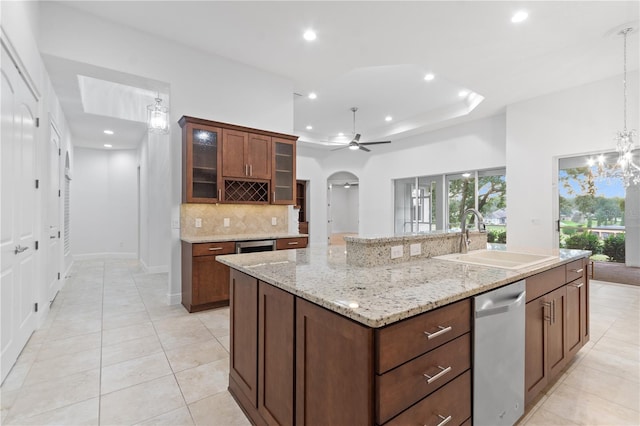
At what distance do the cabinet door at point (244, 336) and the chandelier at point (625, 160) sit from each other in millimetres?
4980

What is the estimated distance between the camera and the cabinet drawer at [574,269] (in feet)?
7.06

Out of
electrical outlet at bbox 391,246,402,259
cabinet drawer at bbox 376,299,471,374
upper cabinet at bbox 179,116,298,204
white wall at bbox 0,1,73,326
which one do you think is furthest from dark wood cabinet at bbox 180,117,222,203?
cabinet drawer at bbox 376,299,471,374

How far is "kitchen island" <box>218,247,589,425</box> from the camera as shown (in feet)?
3.29

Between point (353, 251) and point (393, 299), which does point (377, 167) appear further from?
point (393, 299)

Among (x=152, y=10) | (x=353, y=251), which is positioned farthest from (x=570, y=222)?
(x=152, y=10)

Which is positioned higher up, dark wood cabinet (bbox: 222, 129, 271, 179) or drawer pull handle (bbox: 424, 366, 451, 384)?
dark wood cabinet (bbox: 222, 129, 271, 179)

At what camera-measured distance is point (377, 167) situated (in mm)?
8875

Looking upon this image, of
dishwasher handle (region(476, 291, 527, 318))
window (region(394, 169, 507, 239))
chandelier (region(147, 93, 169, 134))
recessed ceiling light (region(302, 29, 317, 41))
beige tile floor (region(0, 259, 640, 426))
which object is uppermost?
recessed ceiling light (region(302, 29, 317, 41))

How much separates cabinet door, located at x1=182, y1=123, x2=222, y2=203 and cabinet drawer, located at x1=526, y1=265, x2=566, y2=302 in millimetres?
3417

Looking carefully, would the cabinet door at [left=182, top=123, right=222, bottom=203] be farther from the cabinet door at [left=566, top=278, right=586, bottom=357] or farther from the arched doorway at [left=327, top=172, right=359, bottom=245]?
the arched doorway at [left=327, top=172, right=359, bottom=245]

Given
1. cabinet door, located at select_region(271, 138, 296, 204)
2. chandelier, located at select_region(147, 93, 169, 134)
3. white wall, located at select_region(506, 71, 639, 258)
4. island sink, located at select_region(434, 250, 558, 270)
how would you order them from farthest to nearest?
white wall, located at select_region(506, 71, 639, 258)
cabinet door, located at select_region(271, 138, 296, 204)
chandelier, located at select_region(147, 93, 169, 134)
island sink, located at select_region(434, 250, 558, 270)

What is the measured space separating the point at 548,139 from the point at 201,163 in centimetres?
575

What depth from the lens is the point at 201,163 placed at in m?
3.87

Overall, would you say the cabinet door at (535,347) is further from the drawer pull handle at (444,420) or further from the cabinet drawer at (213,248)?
the cabinet drawer at (213,248)
